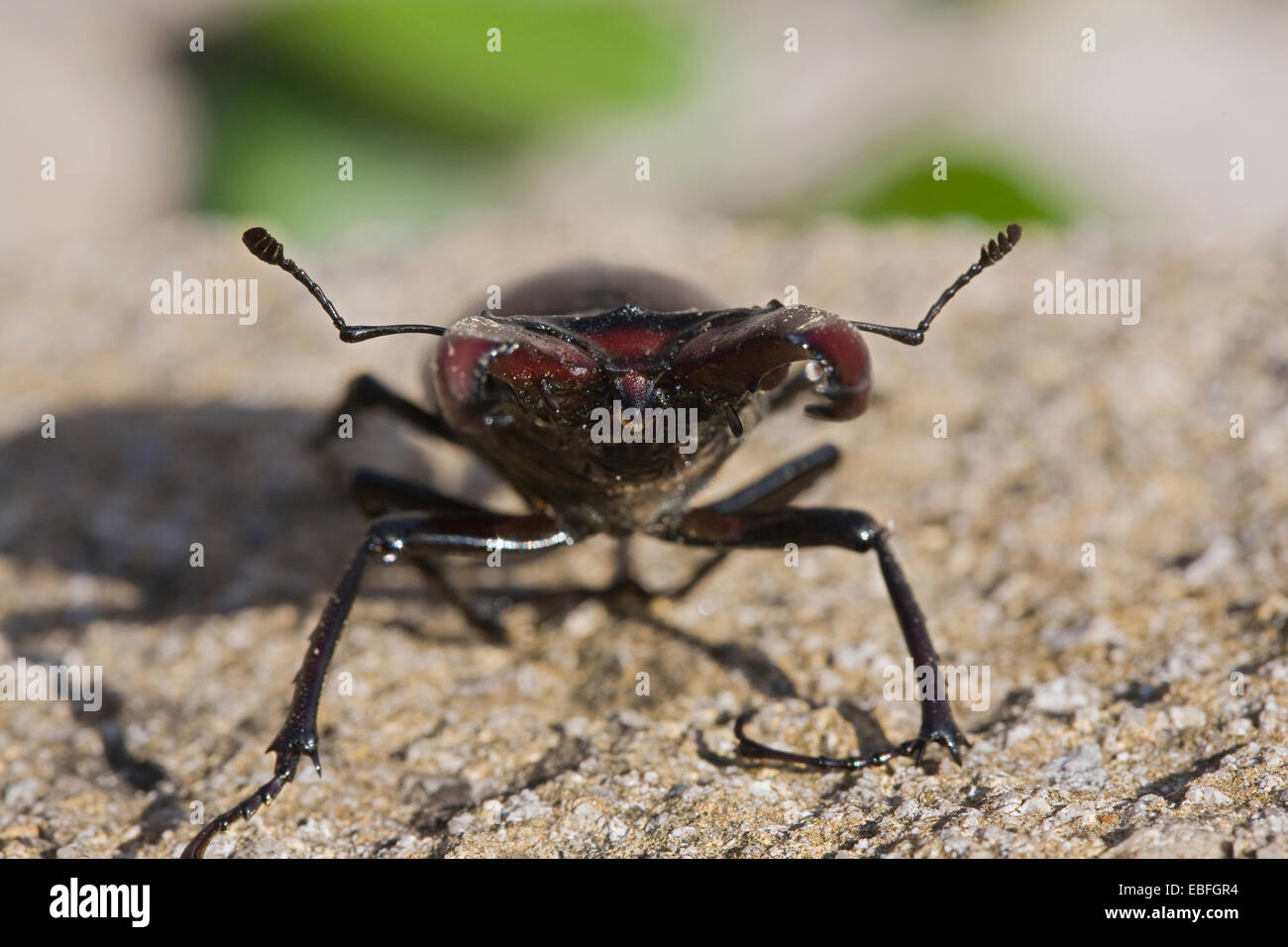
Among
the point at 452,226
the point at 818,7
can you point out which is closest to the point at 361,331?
the point at 452,226

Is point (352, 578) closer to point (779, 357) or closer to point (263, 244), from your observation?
point (263, 244)

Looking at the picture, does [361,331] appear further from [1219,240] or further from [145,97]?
[145,97]

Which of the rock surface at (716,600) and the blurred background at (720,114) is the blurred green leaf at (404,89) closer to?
the blurred background at (720,114)

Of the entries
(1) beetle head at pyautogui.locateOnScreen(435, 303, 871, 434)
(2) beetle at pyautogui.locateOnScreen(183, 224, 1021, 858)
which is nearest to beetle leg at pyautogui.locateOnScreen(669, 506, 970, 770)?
(2) beetle at pyautogui.locateOnScreen(183, 224, 1021, 858)

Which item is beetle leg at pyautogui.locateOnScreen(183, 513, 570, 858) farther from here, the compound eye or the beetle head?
the compound eye

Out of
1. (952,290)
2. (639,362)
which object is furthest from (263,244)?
(952,290)

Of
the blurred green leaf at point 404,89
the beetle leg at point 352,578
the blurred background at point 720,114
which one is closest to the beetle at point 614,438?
the beetle leg at point 352,578
